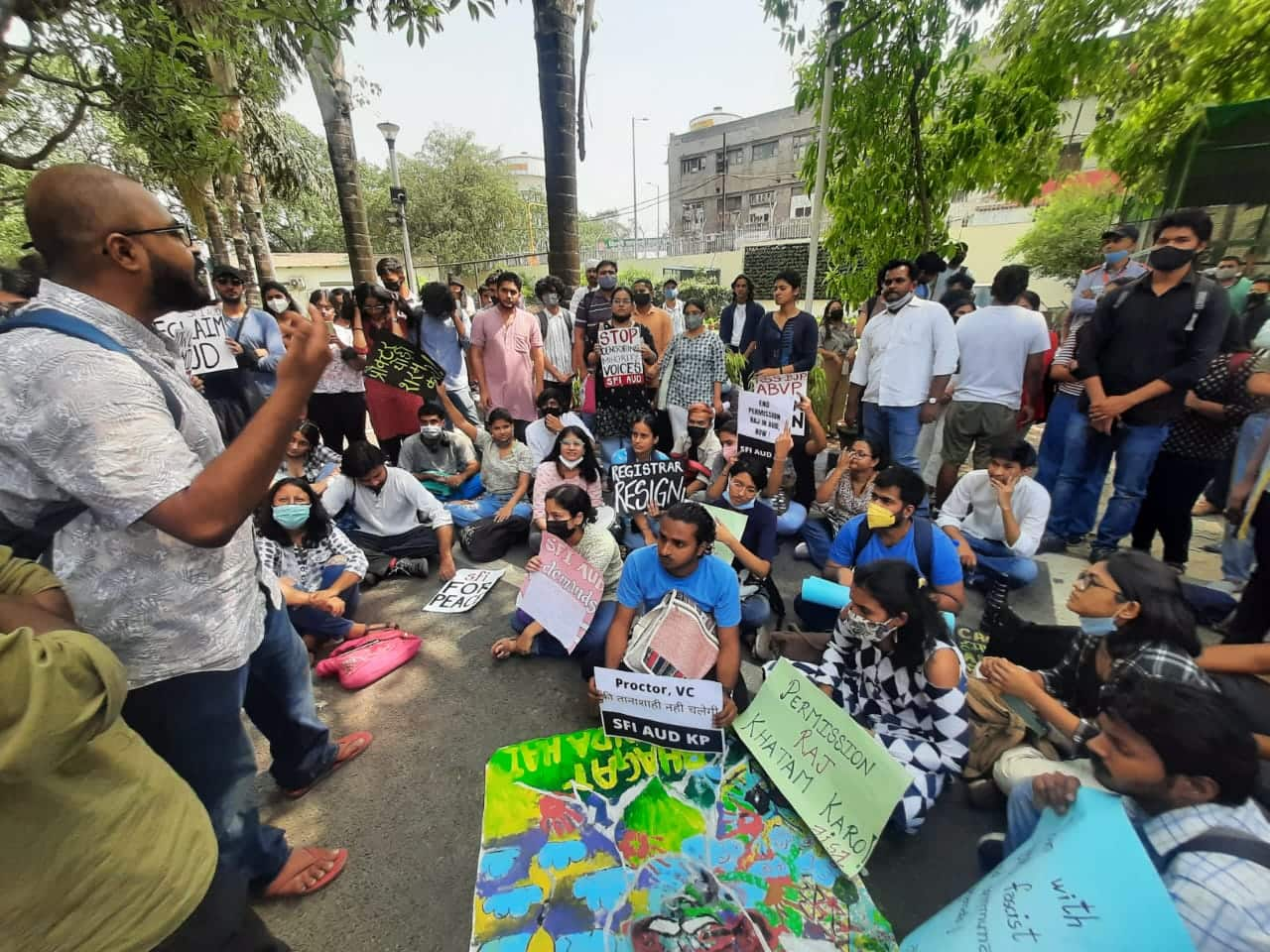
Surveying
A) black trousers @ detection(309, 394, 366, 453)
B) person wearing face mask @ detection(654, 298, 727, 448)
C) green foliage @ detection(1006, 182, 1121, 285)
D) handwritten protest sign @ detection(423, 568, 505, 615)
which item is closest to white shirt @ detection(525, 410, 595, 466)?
person wearing face mask @ detection(654, 298, 727, 448)

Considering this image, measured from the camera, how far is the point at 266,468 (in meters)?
1.11

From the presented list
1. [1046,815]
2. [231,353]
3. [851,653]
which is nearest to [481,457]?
[231,353]

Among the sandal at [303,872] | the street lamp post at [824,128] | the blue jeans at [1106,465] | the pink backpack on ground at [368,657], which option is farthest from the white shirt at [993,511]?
the street lamp post at [824,128]

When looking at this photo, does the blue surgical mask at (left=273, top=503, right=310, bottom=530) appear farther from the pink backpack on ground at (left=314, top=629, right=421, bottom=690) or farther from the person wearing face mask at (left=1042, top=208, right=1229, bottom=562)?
the person wearing face mask at (left=1042, top=208, right=1229, bottom=562)

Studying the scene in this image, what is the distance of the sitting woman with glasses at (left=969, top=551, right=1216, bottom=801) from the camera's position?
5.91 feet

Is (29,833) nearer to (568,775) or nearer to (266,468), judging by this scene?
(266,468)

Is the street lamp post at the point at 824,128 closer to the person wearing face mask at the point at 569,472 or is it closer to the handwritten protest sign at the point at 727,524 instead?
the person wearing face mask at the point at 569,472

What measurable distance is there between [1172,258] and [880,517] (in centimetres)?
260

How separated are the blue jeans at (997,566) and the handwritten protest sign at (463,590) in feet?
11.2

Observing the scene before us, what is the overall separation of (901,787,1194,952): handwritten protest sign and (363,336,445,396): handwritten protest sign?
4.96 metres

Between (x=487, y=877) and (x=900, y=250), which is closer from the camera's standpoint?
(x=487, y=877)

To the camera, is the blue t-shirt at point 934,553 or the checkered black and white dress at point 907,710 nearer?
the checkered black and white dress at point 907,710

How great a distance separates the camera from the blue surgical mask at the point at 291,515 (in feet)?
10.8

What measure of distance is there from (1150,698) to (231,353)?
222 inches
